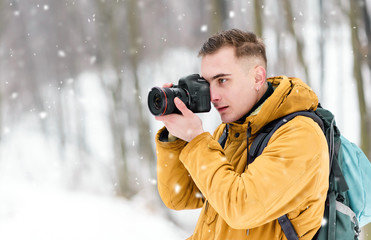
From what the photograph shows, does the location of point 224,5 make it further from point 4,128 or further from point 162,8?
point 4,128

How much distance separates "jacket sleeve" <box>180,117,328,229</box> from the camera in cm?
82

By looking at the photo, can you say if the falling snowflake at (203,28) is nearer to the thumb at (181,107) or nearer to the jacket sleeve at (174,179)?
the jacket sleeve at (174,179)

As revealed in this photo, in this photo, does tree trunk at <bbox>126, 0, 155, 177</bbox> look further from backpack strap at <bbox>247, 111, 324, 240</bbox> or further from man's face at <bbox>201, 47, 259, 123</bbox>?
backpack strap at <bbox>247, 111, 324, 240</bbox>

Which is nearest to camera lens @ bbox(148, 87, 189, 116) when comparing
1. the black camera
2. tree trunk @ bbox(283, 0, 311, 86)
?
the black camera

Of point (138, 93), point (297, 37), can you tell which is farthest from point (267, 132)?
point (138, 93)

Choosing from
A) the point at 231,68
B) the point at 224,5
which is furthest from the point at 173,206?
the point at 224,5

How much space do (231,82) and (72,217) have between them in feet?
9.26

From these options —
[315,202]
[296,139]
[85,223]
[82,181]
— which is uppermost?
[296,139]

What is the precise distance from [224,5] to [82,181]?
93.5 inches

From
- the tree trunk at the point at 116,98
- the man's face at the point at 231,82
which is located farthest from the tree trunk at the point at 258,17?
the man's face at the point at 231,82

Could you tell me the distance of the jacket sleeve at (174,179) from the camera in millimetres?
1165

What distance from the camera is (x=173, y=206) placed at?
1.26 meters

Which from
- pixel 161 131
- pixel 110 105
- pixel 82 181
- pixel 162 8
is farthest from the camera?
pixel 82 181

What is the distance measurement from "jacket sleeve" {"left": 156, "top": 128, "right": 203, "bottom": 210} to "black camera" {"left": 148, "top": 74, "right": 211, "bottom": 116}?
15 centimetres
